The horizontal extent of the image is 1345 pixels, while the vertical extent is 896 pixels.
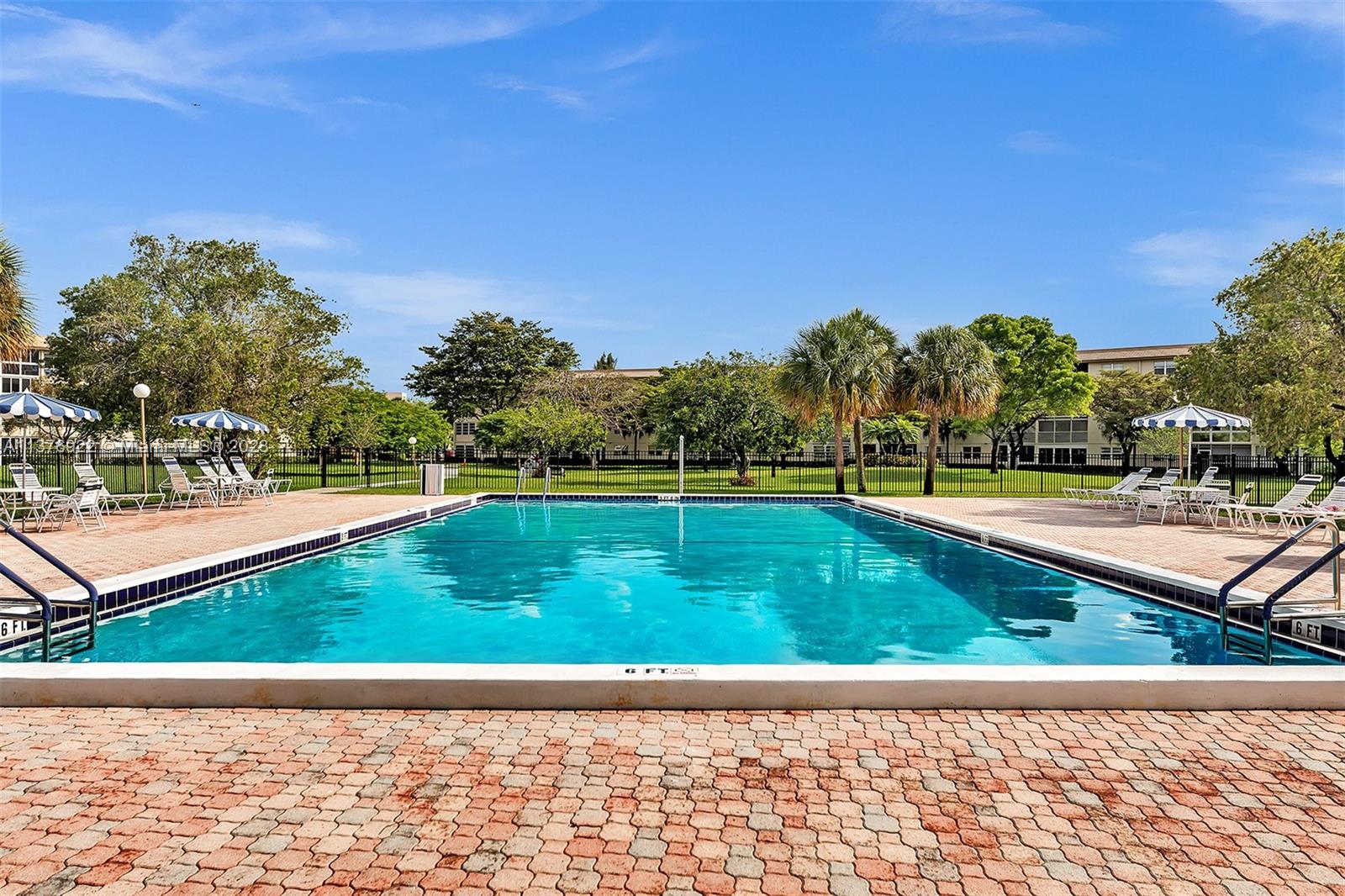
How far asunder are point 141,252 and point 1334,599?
3693 cm

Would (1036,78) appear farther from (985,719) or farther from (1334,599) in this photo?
(985,719)

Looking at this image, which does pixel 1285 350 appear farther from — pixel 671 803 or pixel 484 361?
pixel 484 361

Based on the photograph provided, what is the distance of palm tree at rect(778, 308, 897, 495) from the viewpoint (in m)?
22.3

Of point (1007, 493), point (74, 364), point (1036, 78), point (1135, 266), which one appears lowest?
point (1007, 493)

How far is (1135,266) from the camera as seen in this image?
874 inches

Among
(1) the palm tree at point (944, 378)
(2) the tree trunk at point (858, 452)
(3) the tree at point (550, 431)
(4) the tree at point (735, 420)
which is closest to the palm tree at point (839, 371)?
(2) the tree trunk at point (858, 452)

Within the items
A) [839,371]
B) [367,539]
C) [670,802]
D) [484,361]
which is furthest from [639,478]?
[670,802]

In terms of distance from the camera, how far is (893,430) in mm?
47469

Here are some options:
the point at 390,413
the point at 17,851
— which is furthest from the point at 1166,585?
the point at 390,413

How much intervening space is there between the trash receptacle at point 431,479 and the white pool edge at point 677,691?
58.3ft

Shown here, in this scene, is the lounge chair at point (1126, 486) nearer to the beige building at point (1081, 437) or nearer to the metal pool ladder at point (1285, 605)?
the metal pool ladder at point (1285, 605)

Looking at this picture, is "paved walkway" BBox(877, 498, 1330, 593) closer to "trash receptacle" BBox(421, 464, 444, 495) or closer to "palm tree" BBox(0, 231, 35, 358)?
"trash receptacle" BBox(421, 464, 444, 495)

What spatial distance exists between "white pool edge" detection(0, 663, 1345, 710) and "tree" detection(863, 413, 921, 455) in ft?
125

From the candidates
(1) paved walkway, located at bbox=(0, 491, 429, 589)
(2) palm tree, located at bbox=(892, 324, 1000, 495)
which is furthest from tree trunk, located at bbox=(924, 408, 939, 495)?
(1) paved walkway, located at bbox=(0, 491, 429, 589)
